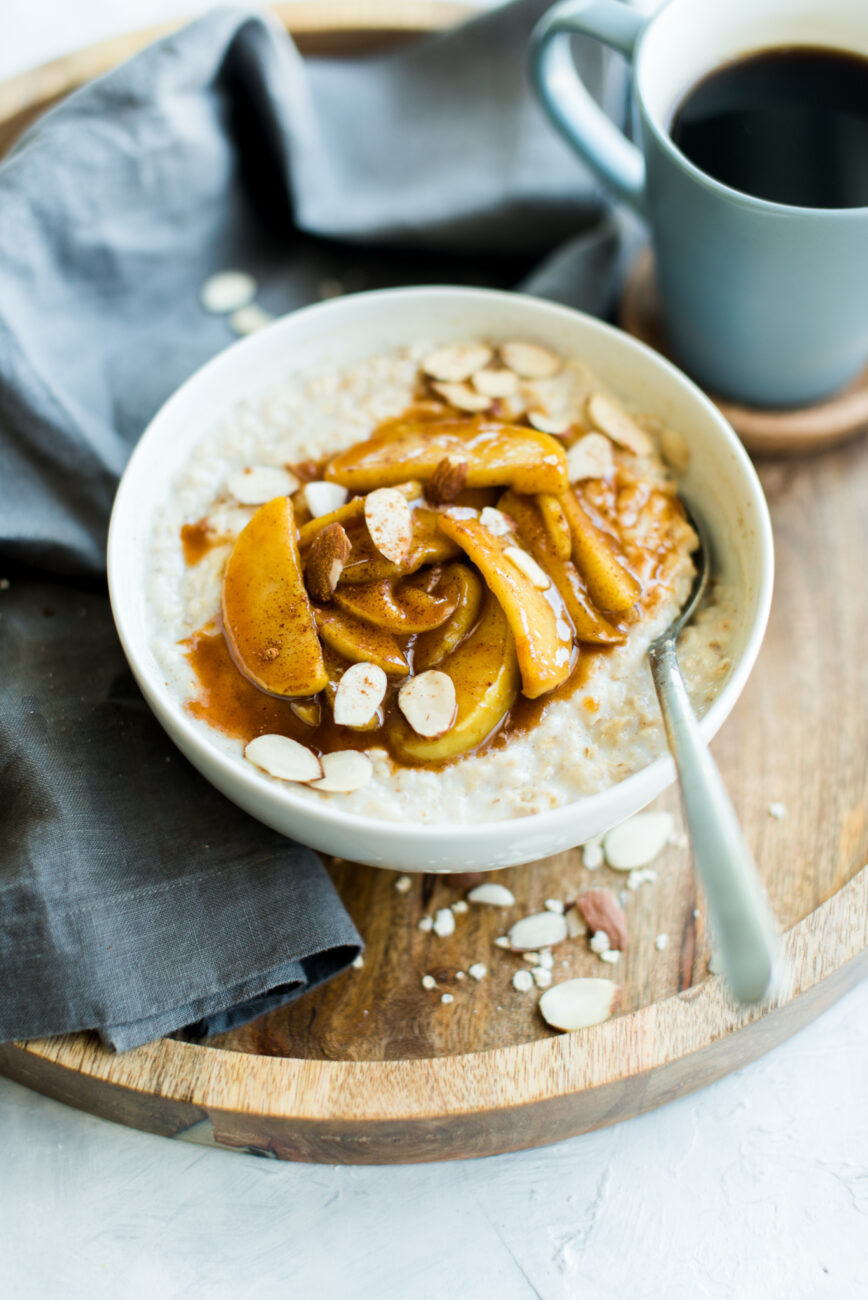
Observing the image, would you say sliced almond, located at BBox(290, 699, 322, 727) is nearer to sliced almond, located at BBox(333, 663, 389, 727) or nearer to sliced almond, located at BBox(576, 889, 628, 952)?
sliced almond, located at BBox(333, 663, 389, 727)

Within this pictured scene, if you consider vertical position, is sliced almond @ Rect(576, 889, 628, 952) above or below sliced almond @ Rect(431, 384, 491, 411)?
below

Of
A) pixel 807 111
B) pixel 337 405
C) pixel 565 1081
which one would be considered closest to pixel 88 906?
pixel 565 1081

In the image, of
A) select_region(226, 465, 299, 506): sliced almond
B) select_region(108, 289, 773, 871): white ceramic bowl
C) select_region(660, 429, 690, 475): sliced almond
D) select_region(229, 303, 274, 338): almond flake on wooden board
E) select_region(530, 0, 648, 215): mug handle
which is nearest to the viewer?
select_region(108, 289, 773, 871): white ceramic bowl

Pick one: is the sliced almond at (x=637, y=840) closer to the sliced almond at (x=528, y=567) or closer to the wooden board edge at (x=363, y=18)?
the sliced almond at (x=528, y=567)

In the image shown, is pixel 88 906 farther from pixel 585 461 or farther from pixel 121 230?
pixel 121 230

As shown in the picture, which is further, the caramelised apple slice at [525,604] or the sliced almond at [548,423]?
the sliced almond at [548,423]

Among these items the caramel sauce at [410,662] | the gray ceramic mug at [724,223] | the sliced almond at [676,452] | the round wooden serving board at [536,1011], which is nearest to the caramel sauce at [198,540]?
the caramel sauce at [410,662]

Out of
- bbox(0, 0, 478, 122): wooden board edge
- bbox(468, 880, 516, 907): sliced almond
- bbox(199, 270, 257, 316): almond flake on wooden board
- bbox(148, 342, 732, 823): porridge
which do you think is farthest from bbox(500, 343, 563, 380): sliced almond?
bbox(0, 0, 478, 122): wooden board edge
